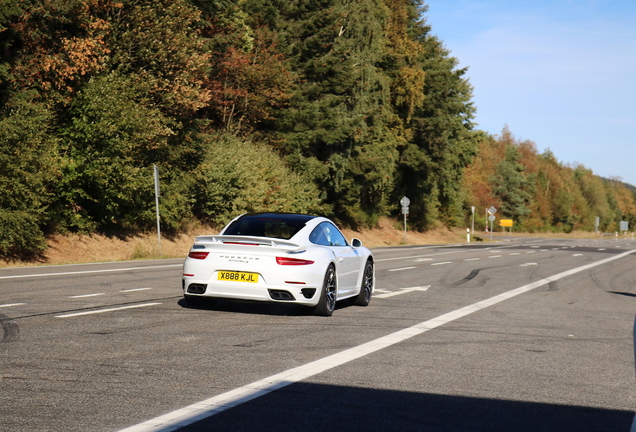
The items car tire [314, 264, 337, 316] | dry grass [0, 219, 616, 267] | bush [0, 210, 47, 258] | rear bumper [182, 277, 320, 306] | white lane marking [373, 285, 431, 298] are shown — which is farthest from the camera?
dry grass [0, 219, 616, 267]

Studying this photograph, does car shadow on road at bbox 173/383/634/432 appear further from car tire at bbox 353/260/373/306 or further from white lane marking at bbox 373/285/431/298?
white lane marking at bbox 373/285/431/298

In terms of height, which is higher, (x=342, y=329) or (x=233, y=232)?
(x=233, y=232)

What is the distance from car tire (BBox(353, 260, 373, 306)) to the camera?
12.4 meters

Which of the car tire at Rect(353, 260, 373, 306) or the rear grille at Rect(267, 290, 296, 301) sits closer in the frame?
the rear grille at Rect(267, 290, 296, 301)

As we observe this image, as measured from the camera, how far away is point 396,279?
1859cm

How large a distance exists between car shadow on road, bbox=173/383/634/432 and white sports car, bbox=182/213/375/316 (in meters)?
4.24

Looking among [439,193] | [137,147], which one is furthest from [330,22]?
[439,193]

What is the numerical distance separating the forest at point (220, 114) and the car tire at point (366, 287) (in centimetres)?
1341

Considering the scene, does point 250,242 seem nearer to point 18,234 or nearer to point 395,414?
point 395,414

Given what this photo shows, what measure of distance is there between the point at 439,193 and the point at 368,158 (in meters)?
20.9

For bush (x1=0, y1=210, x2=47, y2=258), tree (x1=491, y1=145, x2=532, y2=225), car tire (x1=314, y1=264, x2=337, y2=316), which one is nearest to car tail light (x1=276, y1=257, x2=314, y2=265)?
car tire (x1=314, y1=264, x2=337, y2=316)

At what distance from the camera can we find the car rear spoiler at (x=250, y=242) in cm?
1041

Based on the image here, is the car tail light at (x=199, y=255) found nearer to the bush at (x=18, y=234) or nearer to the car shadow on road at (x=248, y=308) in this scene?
the car shadow on road at (x=248, y=308)

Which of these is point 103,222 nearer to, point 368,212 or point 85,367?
point 85,367
